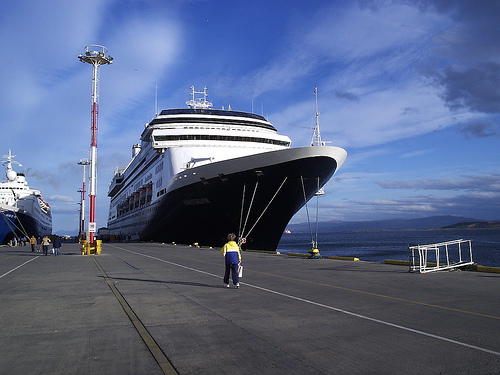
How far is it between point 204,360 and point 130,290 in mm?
5988

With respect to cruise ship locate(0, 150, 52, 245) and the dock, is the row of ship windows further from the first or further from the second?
cruise ship locate(0, 150, 52, 245)

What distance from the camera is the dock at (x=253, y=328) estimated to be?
4500 mm

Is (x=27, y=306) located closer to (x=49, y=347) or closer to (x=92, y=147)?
(x=49, y=347)

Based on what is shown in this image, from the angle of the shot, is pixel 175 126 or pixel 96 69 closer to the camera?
pixel 96 69

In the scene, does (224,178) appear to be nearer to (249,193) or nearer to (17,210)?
(249,193)

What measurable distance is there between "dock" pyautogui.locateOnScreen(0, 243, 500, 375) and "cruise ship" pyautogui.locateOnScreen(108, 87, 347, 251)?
1127 cm

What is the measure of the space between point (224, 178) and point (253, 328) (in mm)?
20357

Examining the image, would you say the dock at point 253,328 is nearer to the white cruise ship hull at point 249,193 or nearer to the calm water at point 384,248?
the white cruise ship hull at point 249,193

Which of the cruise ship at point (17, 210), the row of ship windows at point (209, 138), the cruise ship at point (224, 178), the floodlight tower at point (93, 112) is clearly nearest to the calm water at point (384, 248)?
the cruise ship at point (224, 178)

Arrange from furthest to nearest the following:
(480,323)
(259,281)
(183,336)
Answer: (259,281)
(480,323)
(183,336)

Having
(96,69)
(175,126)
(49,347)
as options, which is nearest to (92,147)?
(96,69)

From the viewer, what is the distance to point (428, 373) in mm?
4168

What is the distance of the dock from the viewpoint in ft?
14.8

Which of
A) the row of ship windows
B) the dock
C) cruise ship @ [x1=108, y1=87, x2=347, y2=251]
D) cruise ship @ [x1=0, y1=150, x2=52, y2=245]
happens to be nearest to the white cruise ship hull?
cruise ship @ [x1=108, y1=87, x2=347, y2=251]
